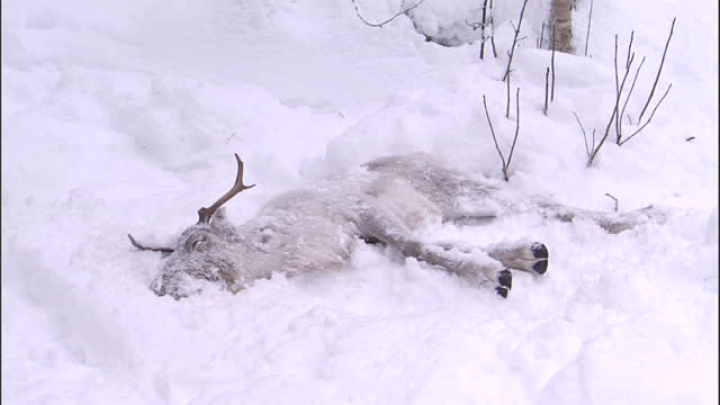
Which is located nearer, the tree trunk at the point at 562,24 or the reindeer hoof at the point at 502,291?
the reindeer hoof at the point at 502,291

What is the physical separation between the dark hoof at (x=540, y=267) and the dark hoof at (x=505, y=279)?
16 centimetres

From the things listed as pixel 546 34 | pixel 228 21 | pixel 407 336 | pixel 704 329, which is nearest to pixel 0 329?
pixel 407 336

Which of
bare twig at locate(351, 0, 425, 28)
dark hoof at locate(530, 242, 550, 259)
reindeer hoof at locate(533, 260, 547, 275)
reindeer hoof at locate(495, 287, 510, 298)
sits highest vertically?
bare twig at locate(351, 0, 425, 28)

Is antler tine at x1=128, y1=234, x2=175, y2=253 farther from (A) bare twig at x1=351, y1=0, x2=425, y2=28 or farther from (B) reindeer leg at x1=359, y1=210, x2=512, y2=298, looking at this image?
(A) bare twig at x1=351, y1=0, x2=425, y2=28

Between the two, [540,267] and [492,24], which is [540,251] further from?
[492,24]

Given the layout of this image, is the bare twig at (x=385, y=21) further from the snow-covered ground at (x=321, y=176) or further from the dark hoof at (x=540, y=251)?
the dark hoof at (x=540, y=251)

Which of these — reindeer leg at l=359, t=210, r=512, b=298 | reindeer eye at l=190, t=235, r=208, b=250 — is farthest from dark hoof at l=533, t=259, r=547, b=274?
reindeer eye at l=190, t=235, r=208, b=250

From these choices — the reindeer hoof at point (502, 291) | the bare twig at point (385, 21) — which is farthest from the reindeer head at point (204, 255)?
the bare twig at point (385, 21)

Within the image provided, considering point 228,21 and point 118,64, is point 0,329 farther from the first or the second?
point 228,21

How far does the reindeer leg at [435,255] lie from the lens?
361 cm

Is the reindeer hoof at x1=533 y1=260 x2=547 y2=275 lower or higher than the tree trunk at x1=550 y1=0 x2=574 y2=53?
lower

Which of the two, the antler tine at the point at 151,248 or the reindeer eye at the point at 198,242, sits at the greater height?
the reindeer eye at the point at 198,242

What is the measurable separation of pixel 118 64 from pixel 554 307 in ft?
14.8

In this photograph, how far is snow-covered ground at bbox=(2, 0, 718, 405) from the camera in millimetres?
3021
